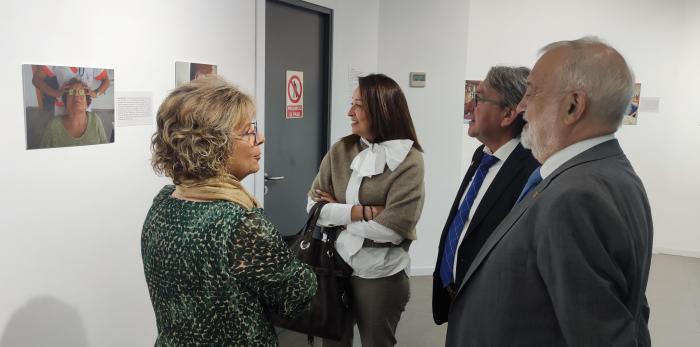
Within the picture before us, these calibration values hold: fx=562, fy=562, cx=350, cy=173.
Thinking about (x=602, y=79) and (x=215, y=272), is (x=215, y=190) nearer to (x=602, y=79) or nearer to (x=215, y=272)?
(x=215, y=272)

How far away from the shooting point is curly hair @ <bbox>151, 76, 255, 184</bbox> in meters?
1.33

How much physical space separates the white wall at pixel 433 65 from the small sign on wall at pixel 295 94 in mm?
997

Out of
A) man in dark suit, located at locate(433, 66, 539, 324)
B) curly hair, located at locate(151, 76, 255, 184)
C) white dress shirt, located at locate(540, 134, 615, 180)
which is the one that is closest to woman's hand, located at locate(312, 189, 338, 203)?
man in dark suit, located at locate(433, 66, 539, 324)

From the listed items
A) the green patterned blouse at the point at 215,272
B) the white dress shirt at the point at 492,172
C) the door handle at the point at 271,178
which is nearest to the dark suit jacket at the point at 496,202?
the white dress shirt at the point at 492,172

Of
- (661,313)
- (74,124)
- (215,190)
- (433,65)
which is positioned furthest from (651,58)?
(215,190)

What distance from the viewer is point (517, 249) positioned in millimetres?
1250

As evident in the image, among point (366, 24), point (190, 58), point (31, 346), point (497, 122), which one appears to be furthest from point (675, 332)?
→ point (31, 346)

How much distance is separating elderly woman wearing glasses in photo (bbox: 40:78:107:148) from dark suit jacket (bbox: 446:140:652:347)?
156 centimetres

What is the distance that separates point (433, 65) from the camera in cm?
461

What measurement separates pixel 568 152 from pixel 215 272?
0.87 metres

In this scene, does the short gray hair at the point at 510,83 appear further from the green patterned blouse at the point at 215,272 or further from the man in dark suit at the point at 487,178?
the green patterned blouse at the point at 215,272

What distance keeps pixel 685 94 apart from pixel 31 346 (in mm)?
6091

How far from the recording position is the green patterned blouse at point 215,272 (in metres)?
1.29

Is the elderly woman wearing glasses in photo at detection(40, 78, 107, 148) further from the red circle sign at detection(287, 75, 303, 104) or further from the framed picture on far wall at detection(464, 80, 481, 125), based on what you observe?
the framed picture on far wall at detection(464, 80, 481, 125)
